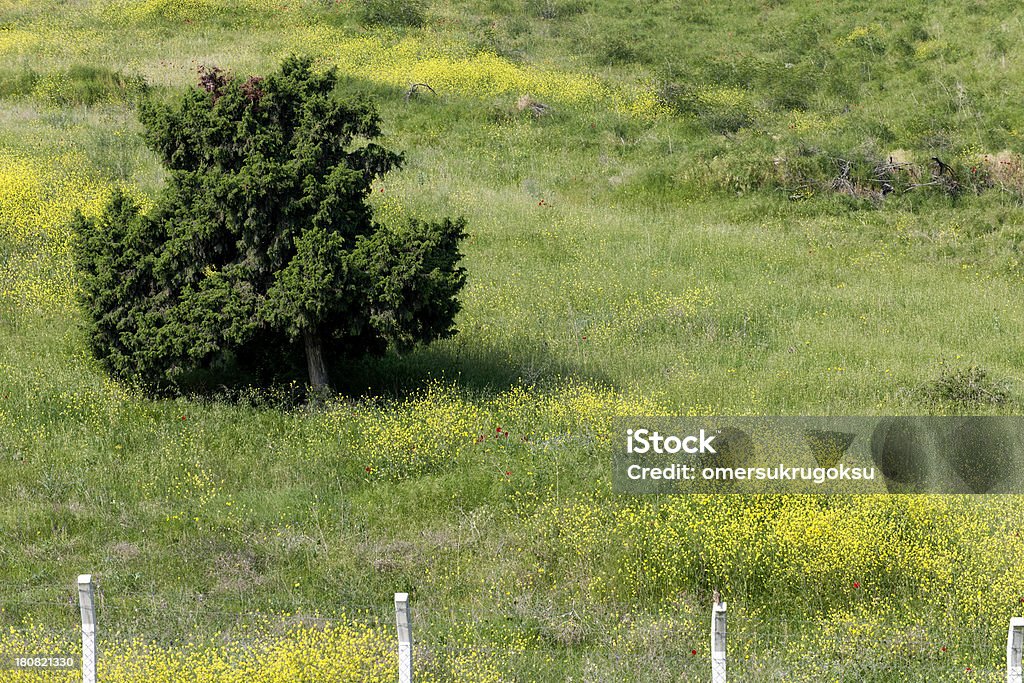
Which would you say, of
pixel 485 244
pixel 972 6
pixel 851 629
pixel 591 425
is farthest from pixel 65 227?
pixel 972 6

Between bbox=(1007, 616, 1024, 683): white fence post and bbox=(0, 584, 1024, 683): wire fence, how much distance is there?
1.25 m

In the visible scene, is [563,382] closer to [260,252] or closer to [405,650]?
[260,252]

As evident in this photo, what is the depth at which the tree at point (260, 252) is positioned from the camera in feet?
52.4

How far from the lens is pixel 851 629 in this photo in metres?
11.5

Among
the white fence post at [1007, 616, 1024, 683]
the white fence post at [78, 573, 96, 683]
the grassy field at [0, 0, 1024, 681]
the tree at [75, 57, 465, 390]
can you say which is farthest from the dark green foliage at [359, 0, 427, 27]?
the white fence post at [1007, 616, 1024, 683]

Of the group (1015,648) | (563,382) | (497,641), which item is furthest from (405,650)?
(563,382)

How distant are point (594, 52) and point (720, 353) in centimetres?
2043

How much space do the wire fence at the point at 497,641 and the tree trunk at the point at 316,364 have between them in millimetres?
5066

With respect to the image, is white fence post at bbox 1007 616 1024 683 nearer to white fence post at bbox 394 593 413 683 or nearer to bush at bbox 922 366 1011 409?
white fence post at bbox 394 593 413 683

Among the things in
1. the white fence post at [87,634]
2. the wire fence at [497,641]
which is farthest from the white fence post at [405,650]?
the white fence post at [87,634]

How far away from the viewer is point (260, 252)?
658 inches

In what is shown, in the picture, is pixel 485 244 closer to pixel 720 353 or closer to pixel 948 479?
pixel 720 353

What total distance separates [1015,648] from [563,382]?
9273mm

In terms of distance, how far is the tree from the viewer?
15984mm
